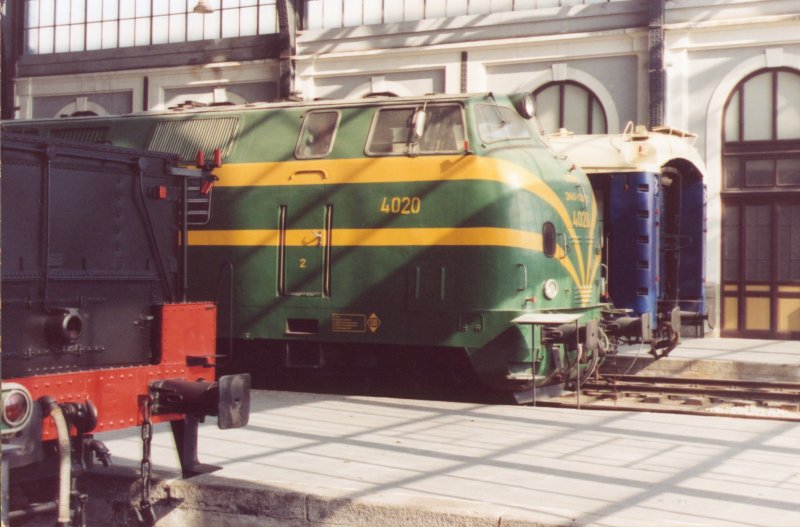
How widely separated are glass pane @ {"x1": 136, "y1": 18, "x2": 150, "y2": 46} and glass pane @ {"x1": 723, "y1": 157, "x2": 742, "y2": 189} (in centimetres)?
1390

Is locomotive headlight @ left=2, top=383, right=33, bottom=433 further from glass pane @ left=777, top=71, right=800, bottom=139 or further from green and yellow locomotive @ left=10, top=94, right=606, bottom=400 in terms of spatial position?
glass pane @ left=777, top=71, right=800, bottom=139

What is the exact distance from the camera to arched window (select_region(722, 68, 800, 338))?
19875 millimetres

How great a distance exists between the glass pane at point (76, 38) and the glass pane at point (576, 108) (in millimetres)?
12574

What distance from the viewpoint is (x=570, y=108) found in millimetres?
21688

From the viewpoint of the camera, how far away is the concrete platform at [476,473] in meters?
5.69

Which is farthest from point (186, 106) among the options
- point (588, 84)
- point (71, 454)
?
point (588, 84)

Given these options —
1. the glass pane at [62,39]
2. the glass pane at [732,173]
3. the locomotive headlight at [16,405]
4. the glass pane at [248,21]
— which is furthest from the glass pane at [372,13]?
the locomotive headlight at [16,405]

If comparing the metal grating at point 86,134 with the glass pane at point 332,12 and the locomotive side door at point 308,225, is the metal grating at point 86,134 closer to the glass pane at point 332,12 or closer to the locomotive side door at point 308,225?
the locomotive side door at point 308,225

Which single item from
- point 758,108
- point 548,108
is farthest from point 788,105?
point 548,108

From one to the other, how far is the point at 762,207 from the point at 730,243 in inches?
34.8

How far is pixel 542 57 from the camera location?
71.7 feet

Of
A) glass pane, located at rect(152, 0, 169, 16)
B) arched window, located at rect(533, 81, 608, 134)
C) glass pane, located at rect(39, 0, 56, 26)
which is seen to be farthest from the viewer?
glass pane, located at rect(39, 0, 56, 26)

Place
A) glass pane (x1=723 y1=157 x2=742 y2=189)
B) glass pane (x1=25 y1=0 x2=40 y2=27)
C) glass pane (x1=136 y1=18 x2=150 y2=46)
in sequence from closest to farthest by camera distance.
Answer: glass pane (x1=723 y1=157 x2=742 y2=189) < glass pane (x1=136 y1=18 x2=150 y2=46) < glass pane (x1=25 y1=0 x2=40 y2=27)

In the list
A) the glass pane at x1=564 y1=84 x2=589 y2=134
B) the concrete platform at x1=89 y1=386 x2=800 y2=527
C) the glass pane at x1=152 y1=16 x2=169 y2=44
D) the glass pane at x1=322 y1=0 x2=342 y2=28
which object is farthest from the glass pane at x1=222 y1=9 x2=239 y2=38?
the concrete platform at x1=89 y1=386 x2=800 y2=527
